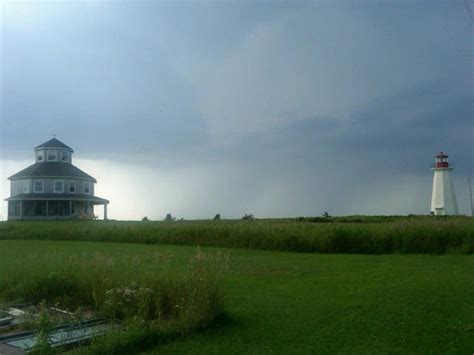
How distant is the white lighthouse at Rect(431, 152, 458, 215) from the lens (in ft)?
134

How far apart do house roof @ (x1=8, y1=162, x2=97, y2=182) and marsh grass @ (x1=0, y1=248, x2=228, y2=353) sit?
42.8 metres

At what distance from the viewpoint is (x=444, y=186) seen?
40.8 metres

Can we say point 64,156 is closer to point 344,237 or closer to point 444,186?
point 444,186

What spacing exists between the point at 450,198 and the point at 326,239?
2415 centimetres

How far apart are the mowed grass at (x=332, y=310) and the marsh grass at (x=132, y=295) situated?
0.13 metres

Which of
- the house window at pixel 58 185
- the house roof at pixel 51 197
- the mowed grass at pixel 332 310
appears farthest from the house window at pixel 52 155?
the mowed grass at pixel 332 310

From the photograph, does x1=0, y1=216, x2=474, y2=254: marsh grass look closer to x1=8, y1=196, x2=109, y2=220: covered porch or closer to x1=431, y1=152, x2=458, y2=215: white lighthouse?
x1=431, y1=152, x2=458, y2=215: white lighthouse

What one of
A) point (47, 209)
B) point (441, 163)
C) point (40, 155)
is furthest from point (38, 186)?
point (441, 163)

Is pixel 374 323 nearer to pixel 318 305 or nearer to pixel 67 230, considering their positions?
pixel 318 305

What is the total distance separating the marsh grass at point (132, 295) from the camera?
6.98 metres

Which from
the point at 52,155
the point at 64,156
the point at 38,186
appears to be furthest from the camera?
the point at 64,156

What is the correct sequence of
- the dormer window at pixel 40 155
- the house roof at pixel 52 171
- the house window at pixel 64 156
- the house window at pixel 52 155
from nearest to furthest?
the house roof at pixel 52 171
the house window at pixel 52 155
the dormer window at pixel 40 155
the house window at pixel 64 156

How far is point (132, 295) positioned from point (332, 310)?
3.07 metres

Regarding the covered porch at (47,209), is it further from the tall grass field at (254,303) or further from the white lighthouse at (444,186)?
the tall grass field at (254,303)
